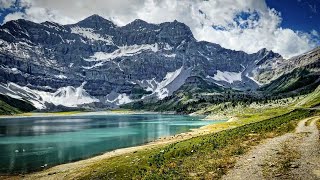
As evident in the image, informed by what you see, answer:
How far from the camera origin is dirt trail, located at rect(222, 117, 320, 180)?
28547 mm

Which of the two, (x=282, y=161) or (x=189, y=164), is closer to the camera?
(x=282, y=161)

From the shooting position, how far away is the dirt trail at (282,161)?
93.7 feet

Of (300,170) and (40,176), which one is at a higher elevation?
(300,170)

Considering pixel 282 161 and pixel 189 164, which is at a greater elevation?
pixel 282 161

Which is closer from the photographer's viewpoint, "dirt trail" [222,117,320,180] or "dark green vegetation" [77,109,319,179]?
"dirt trail" [222,117,320,180]

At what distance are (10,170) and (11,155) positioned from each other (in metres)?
22.5

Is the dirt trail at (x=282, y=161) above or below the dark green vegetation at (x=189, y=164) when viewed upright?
above

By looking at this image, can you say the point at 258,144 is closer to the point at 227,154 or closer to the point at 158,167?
the point at 227,154

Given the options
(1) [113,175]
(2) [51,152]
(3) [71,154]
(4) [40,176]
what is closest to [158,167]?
(1) [113,175]

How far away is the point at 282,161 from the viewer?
3291cm

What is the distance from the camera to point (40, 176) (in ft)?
182

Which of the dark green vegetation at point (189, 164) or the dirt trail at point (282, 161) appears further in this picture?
the dark green vegetation at point (189, 164)

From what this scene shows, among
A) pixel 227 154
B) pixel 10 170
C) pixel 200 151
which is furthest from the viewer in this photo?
pixel 10 170

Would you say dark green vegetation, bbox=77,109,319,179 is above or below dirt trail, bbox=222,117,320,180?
below
